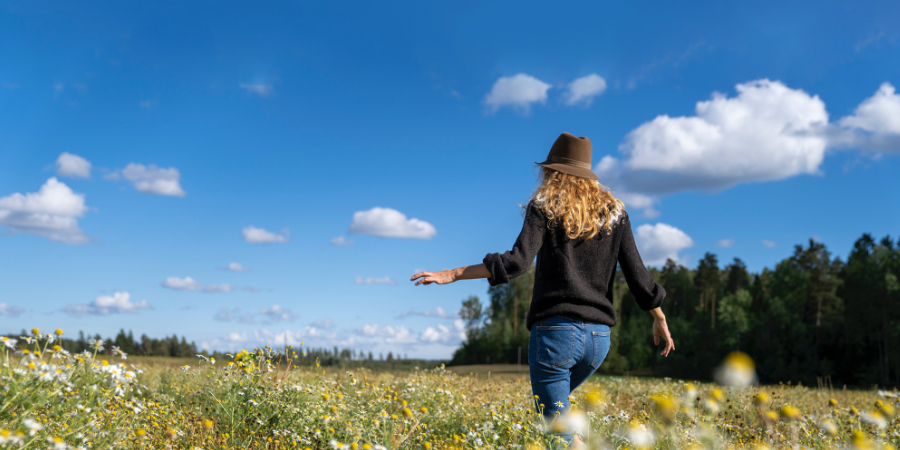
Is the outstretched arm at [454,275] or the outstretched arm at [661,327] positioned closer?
the outstretched arm at [454,275]

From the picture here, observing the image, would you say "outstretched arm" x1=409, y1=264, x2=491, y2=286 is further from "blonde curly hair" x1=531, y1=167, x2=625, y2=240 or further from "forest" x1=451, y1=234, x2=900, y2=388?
"forest" x1=451, y1=234, x2=900, y2=388

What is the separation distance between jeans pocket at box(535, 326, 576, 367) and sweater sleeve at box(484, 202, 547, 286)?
0.42 meters

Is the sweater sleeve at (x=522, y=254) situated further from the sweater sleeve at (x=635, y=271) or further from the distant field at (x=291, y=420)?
the distant field at (x=291, y=420)

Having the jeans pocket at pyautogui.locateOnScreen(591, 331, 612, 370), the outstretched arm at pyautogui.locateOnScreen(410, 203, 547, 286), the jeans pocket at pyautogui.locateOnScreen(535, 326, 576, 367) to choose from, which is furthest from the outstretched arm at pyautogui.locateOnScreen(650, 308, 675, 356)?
the outstretched arm at pyautogui.locateOnScreen(410, 203, 547, 286)

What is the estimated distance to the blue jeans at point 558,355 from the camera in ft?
11.1

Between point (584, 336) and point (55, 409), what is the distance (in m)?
3.50

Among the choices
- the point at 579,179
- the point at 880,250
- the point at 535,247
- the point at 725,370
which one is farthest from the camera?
the point at 880,250

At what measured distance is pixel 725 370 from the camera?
198cm

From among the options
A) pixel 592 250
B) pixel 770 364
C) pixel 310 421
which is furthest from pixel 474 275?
pixel 770 364

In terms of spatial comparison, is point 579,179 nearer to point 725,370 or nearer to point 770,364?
point 725,370

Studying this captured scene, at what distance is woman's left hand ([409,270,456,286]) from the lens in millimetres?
3109

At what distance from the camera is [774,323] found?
36188 mm

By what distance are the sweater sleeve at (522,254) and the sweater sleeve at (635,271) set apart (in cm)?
69

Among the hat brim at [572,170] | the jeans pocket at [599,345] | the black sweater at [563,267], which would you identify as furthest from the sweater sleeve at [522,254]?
the jeans pocket at [599,345]
